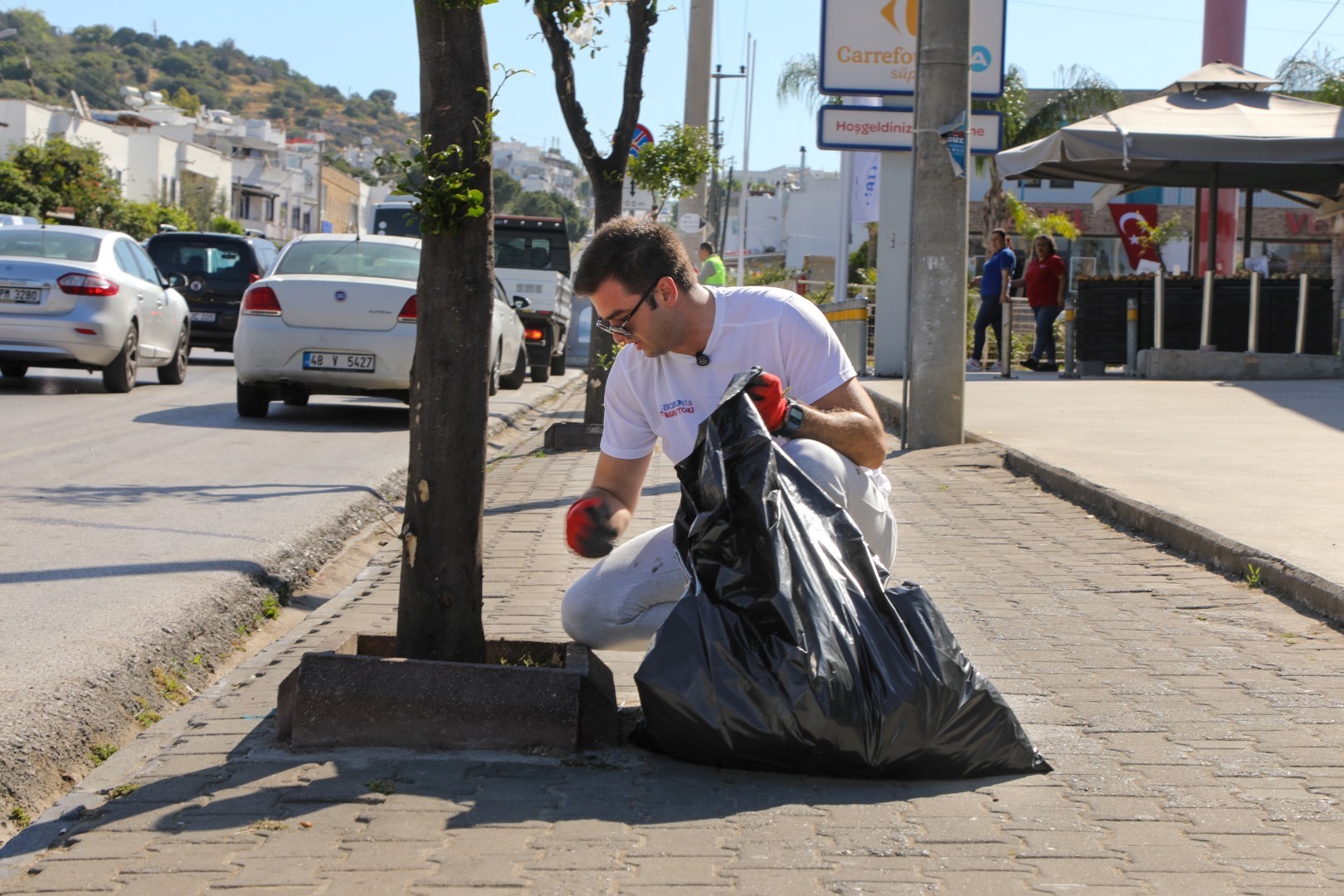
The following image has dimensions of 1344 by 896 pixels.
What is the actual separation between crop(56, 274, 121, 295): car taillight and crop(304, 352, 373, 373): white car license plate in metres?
2.98

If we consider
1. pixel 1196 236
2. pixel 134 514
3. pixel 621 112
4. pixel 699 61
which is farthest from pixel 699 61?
pixel 134 514

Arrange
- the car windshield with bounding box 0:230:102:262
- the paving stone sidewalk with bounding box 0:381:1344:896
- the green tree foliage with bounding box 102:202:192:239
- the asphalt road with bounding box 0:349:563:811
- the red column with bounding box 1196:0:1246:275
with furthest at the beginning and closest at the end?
the green tree foliage with bounding box 102:202:192:239 → the red column with bounding box 1196:0:1246:275 → the car windshield with bounding box 0:230:102:262 → the asphalt road with bounding box 0:349:563:811 → the paving stone sidewalk with bounding box 0:381:1344:896

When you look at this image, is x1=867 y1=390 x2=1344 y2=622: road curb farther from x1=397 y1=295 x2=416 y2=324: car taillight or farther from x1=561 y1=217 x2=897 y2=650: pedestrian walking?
x1=397 y1=295 x2=416 y2=324: car taillight

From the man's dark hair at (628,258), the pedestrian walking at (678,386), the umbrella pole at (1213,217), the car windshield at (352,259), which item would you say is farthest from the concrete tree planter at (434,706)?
the umbrella pole at (1213,217)

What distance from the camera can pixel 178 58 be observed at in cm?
19588

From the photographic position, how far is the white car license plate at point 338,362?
11.4 m

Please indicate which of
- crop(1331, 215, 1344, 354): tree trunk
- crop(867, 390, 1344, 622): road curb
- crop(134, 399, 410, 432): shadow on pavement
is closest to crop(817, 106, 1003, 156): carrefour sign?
crop(1331, 215, 1344, 354): tree trunk

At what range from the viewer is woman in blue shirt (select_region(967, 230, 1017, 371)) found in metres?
16.5

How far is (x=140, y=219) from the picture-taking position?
54000 millimetres

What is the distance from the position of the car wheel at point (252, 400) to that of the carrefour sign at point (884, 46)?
6.73m

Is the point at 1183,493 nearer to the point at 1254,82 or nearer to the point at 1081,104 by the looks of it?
the point at 1254,82

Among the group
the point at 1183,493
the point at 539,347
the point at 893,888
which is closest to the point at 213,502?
the point at 1183,493

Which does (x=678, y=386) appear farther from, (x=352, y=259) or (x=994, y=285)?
(x=994, y=285)

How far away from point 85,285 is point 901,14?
8895 millimetres
